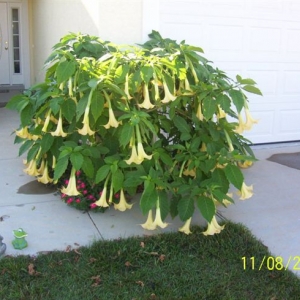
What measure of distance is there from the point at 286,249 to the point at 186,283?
3.27 ft

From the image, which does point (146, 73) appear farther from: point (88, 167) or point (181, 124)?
point (88, 167)

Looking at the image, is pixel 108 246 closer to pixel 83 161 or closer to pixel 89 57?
pixel 83 161

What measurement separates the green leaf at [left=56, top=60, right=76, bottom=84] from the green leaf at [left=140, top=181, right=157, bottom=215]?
44.1 inches

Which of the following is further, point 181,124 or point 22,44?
point 22,44

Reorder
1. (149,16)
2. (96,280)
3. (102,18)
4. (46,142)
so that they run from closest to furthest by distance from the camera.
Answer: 1. (96,280)
2. (46,142)
3. (102,18)
4. (149,16)

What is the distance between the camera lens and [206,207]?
3.48 m

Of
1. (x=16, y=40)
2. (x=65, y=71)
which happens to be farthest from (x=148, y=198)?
(x=16, y=40)

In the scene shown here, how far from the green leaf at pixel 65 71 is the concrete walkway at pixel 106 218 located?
1.27 meters

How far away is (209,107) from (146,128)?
21.6 inches

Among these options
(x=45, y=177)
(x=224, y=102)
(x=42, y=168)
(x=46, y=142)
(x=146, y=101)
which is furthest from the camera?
(x=42, y=168)

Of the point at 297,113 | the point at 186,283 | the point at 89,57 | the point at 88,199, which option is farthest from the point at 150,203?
the point at 297,113

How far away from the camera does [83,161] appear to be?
3736mm

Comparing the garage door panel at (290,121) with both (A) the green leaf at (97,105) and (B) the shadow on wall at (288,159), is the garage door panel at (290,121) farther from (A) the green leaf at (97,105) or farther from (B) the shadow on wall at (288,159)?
(A) the green leaf at (97,105)
